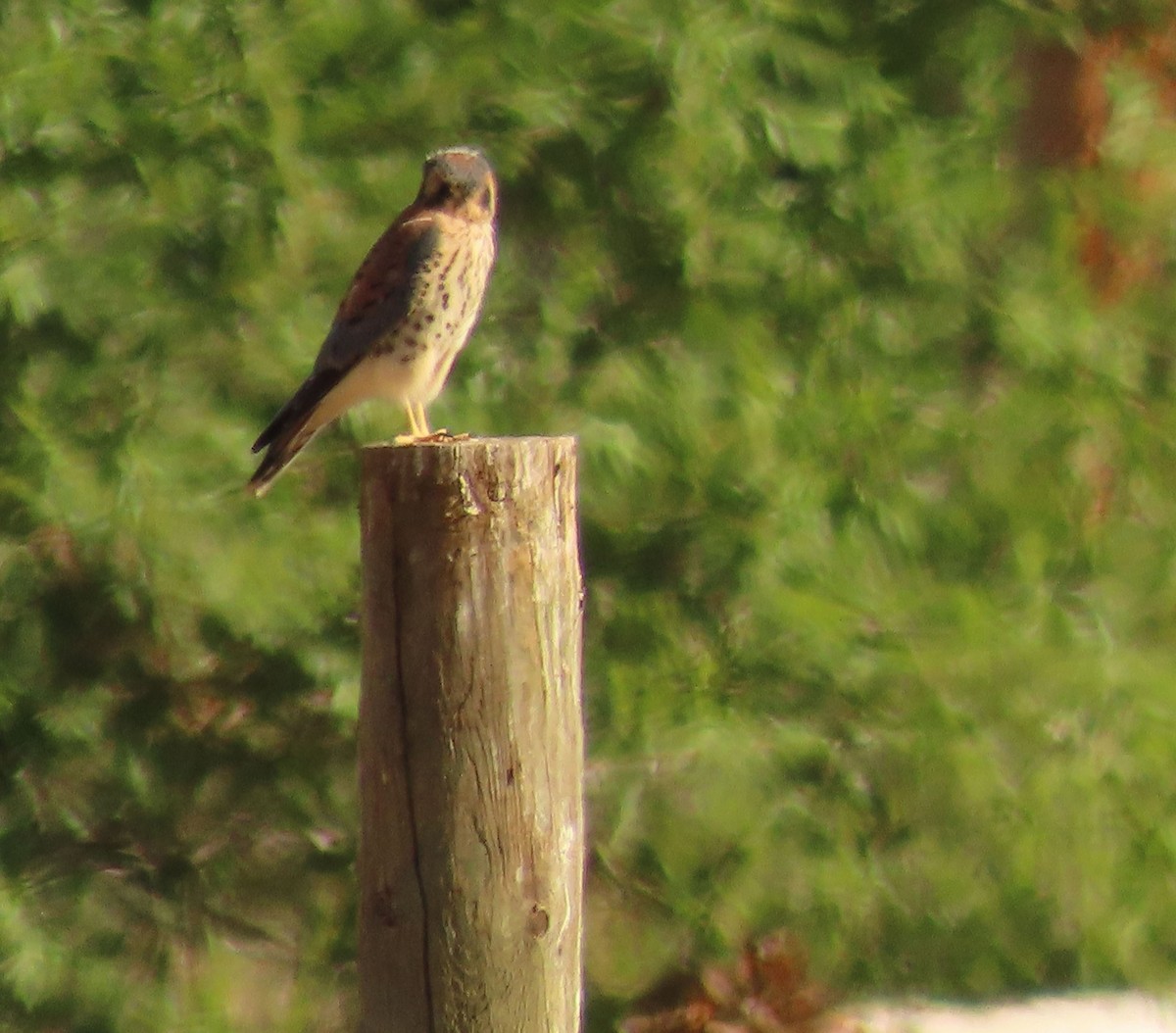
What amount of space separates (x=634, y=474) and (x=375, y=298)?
64 centimetres

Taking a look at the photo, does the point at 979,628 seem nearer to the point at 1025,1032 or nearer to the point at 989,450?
the point at 989,450

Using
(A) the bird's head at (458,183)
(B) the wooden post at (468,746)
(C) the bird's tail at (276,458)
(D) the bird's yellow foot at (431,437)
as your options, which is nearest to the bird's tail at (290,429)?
(C) the bird's tail at (276,458)

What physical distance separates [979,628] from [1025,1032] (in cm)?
109

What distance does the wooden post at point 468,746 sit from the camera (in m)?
2.34

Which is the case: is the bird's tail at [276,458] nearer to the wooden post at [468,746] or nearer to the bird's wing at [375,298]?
the bird's wing at [375,298]

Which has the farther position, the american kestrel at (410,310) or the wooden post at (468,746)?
the american kestrel at (410,310)

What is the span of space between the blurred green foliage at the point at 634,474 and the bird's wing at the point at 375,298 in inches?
8.9

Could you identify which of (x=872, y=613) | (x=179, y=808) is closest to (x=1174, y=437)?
(x=872, y=613)

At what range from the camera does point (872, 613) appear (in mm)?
3910

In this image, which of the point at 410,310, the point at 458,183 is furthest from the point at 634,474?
the point at 458,183

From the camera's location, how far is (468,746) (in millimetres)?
2332

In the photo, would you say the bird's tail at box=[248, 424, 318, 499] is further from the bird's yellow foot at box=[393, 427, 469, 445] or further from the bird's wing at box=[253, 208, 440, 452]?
the bird's yellow foot at box=[393, 427, 469, 445]

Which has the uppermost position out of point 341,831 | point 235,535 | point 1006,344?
point 1006,344

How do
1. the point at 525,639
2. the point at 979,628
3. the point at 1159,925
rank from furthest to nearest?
the point at 1159,925, the point at 979,628, the point at 525,639
